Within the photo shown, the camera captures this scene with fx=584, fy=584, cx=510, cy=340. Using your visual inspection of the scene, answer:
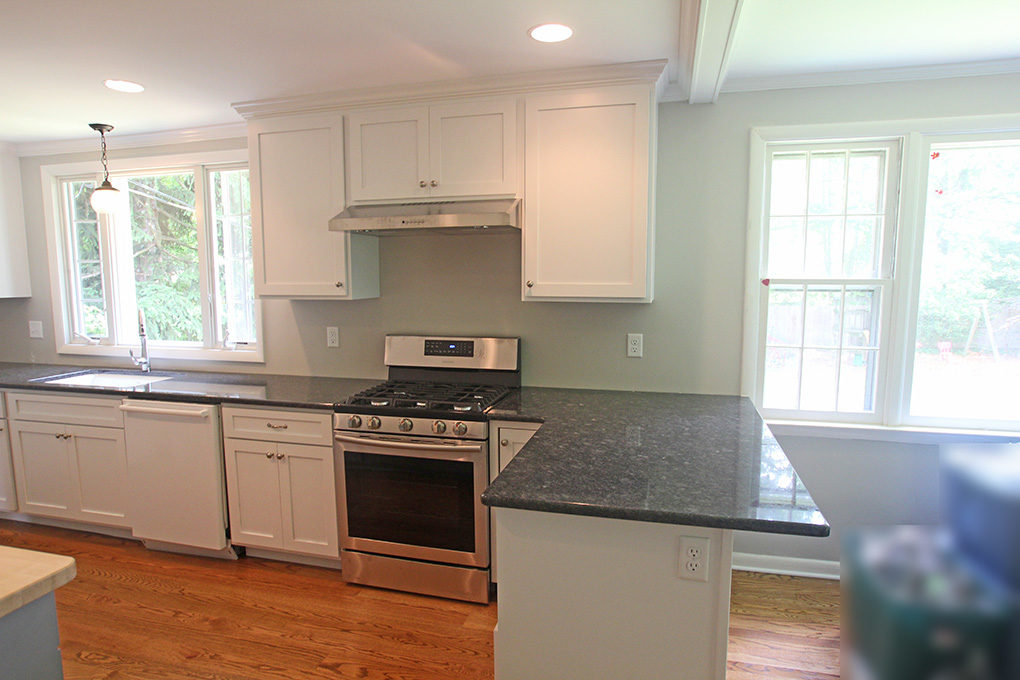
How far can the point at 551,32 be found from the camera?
6.90 feet

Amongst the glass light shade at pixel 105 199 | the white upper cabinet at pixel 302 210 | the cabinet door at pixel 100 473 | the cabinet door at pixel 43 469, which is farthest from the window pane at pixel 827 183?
the cabinet door at pixel 43 469

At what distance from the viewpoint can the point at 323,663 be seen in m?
2.20

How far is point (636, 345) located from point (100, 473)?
9.60 feet

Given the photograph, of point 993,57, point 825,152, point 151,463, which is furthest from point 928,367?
point 151,463

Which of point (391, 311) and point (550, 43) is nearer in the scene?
point (550, 43)

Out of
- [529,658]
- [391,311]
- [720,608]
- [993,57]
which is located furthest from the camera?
[391,311]

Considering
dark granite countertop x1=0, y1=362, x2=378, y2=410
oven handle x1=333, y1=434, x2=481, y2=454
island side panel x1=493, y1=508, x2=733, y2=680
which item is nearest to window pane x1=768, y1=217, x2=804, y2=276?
oven handle x1=333, y1=434, x2=481, y2=454

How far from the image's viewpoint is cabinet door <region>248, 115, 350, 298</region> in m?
2.87

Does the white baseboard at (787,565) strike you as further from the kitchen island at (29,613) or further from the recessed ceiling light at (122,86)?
the recessed ceiling light at (122,86)

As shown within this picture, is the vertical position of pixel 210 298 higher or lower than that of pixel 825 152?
lower

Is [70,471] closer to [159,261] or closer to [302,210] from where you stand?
[159,261]

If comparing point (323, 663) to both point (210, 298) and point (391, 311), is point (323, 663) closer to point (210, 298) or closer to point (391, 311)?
point (391, 311)

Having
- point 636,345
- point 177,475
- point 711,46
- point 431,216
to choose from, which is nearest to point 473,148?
point 431,216

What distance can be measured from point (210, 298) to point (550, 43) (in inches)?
98.9
